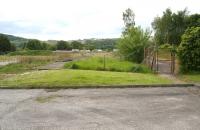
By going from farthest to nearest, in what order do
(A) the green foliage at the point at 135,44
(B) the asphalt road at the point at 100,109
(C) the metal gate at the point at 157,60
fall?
1. (A) the green foliage at the point at 135,44
2. (C) the metal gate at the point at 157,60
3. (B) the asphalt road at the point at 100,109

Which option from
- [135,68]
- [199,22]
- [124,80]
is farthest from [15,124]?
[199,22]

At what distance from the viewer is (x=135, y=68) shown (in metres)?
20.9

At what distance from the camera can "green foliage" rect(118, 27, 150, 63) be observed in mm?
28558

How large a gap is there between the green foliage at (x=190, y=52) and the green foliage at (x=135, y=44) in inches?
333

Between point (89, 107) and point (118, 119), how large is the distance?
63.7 inches

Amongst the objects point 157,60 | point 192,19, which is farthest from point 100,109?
point 192,19

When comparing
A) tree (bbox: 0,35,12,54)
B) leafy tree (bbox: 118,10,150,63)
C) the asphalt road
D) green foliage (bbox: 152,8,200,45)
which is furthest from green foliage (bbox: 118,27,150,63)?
tree (bbox: 0,35,12,54)

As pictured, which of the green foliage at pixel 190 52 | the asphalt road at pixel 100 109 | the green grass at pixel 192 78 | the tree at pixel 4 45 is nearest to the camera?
the asphalt road at pixel 100 109

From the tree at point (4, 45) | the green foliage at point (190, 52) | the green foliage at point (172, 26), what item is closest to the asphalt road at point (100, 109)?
the green foliage at point (190, 52)

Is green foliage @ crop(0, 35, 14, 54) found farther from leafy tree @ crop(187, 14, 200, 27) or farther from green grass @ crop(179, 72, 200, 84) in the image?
green grass @ crop(179, 72, 200, 84)

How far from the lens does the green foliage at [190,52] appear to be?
19391mm

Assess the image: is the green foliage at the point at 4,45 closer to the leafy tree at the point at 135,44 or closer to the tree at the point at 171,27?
the tree at the point at 171,27

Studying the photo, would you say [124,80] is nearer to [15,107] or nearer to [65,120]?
[15,107]

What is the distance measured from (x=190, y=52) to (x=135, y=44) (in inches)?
370
